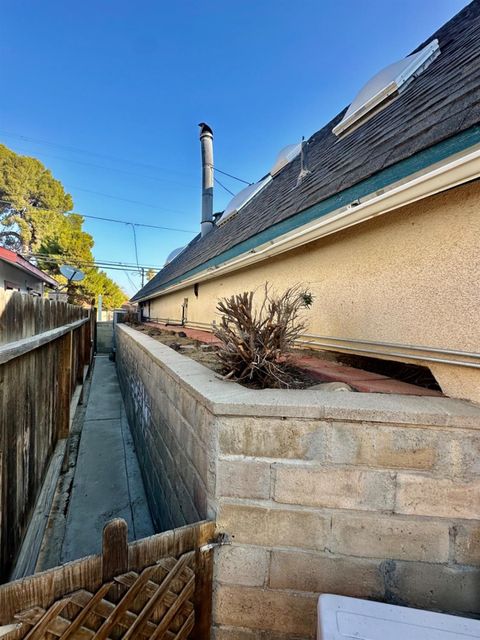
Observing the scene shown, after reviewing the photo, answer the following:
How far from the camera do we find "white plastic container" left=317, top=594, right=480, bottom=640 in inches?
44.8

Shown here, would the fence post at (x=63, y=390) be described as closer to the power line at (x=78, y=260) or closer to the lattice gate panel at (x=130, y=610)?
the lattice gate panel at (x=130, y=610)

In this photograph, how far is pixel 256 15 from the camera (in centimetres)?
894

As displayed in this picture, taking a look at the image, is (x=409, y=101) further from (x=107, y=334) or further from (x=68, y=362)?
(x=107, y=334)

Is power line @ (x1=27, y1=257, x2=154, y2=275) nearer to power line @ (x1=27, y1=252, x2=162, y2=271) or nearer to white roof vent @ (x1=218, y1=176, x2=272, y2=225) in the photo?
power line @ (x1=27, y1=252, x2=162, y2=271)

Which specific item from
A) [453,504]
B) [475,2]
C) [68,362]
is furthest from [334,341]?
Answer: [475,2]

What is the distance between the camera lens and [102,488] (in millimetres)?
3803

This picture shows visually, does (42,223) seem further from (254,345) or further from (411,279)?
(411,279)

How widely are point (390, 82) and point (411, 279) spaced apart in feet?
9.30

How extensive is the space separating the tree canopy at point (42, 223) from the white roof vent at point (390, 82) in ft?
75.0

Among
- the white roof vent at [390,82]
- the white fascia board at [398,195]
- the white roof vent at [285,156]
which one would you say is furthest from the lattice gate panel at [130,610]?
the white roof vent at [285,156]

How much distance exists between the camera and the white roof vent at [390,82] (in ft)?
10.8

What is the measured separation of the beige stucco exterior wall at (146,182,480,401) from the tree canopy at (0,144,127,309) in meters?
23.3

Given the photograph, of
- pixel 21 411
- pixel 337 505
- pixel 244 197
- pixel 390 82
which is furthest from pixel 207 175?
pixel 337 505

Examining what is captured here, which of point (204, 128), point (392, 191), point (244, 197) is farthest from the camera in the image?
point (204, 128)
